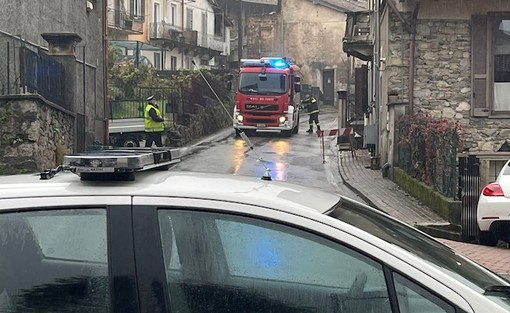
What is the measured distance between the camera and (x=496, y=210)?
9.12 meters

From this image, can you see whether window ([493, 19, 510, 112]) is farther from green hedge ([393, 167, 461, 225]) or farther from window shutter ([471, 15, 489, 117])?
green hedge ([393, 167, 461, 225])

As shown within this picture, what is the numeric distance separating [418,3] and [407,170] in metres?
3.96

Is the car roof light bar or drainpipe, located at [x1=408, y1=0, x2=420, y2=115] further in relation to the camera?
drainpipe, located at [x1=408, y1=0, x2=420, y2=115]

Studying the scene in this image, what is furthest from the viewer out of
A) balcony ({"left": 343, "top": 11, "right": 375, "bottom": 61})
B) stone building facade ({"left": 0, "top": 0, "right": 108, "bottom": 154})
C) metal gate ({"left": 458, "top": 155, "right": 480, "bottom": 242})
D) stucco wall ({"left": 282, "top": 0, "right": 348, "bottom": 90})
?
stucco wall ({"left": 282, "top": 0, "right": 348, "bottom": 90})

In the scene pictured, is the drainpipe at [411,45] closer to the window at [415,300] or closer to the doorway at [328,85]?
the window at [415,300]

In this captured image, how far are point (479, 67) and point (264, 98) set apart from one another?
40.5 feet

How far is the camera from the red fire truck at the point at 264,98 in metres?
27.8

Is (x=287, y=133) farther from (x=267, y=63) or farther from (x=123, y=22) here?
(x=123, y=22)

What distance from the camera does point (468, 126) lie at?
16.7 meters

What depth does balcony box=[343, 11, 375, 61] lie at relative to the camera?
21969 mm

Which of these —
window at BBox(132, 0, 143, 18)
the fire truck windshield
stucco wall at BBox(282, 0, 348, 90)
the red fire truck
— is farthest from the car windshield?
stucco wall at BBox(282, 0, 348, 90)

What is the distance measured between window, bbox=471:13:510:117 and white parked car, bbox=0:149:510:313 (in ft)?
48.4

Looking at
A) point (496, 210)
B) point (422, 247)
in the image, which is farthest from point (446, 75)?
point (422, 247)

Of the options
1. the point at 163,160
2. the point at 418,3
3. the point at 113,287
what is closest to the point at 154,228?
the point at 113,287
